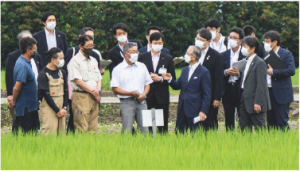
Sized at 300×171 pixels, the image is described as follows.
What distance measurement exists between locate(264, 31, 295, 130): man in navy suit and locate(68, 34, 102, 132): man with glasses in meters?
2.78

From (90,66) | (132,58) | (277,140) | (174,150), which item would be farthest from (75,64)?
(277,140)

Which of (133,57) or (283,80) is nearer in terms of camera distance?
(133,57)

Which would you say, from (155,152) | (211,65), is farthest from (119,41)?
(155,152)

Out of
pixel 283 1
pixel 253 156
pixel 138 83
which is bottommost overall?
pixel 253 156

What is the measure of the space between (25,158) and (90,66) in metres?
2.62

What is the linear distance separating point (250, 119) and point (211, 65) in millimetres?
1041

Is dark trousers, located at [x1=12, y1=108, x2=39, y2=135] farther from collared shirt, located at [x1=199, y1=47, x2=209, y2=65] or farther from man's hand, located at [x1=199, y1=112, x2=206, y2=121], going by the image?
collared shirt, located at [x1=199, y1=47, x2=209, y2=65]

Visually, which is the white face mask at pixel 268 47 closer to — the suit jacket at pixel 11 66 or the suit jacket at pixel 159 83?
the suit jacket at pixel 159 83

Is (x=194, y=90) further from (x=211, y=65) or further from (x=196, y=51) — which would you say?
(x=211, y=65)

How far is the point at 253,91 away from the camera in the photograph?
9.17m

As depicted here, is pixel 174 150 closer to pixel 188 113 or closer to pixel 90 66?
pixel 188 113

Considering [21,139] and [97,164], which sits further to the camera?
[21,139]

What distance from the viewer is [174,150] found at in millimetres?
7707

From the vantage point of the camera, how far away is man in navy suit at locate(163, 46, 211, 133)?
9078mm
